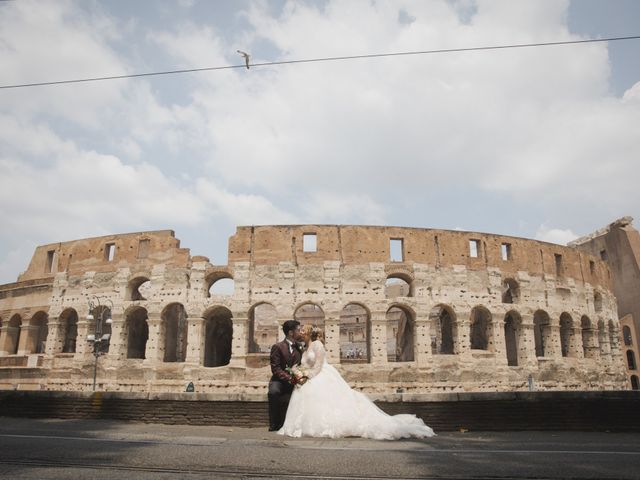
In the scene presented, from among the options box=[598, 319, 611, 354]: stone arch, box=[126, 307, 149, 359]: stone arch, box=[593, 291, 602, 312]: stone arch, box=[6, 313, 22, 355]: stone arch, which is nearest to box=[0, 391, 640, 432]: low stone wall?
box=[126, 307, 149, 359]: stone arch

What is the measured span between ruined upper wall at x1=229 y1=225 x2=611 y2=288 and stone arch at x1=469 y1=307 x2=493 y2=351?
7.43 ft

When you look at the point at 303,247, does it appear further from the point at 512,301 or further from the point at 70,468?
the point at 70,468

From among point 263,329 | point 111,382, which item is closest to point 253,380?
point 111,382

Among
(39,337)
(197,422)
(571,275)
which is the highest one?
(571,275)

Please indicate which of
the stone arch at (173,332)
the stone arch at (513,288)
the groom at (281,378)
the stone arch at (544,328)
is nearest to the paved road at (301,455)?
the groom at (281,378)

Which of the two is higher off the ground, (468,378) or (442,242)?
(442,242)

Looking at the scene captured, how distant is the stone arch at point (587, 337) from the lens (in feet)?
A: 81.0

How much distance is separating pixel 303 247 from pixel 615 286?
77.8ft

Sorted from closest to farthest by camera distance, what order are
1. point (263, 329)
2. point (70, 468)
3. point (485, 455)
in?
point (70, 468) < point (485, 455) < point (263, 329)

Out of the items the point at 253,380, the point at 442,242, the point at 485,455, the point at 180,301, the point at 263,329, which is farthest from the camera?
the point at 263,329

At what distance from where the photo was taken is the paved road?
4.00 metres

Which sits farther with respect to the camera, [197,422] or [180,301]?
[180,301]

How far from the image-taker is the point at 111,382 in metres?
19.9

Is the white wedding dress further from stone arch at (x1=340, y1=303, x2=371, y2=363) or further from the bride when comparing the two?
stone arch at (x1=340, y1=303, x2=371, y2=363)
